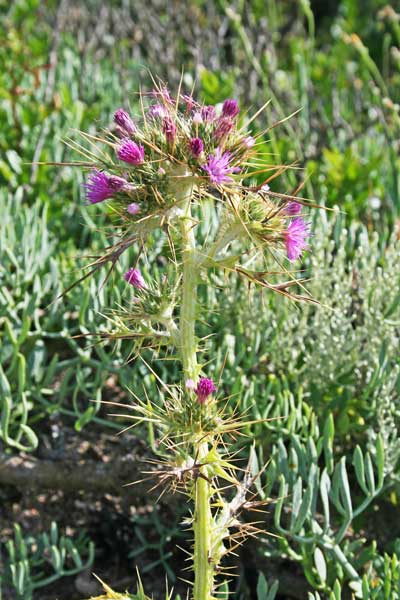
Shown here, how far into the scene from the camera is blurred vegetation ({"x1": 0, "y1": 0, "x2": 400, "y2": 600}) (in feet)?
7.43

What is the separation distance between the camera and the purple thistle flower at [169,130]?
4.87ft

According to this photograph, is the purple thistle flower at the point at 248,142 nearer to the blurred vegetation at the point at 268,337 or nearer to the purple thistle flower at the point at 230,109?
the purple thistle flower at the point at 230,109

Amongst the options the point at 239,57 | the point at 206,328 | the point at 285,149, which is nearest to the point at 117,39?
the point at 239,57

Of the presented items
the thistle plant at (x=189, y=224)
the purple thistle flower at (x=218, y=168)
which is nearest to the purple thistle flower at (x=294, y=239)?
the thistle plant at (x=189, y=224)

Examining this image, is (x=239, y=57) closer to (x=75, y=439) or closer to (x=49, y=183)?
(x=49, y=183)

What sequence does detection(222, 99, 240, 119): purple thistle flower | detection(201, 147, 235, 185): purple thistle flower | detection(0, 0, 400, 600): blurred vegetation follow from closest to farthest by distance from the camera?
detection(201, 147, 235, 185): purple thistle flower
detection(222, 99, 240, 119): purple thistle flower
detection(0, 0, 400, 600): blurred vegetation

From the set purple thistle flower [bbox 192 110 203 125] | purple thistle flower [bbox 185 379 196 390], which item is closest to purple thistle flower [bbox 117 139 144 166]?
purple thistle flower [bbox 192 110 203 125]

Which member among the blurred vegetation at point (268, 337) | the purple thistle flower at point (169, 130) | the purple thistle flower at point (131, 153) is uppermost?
the purple thistle flower at point (169, 130)

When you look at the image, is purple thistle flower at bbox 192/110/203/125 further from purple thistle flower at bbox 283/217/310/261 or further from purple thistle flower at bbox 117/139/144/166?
purple thistle flower at bbox 283/217/310/261

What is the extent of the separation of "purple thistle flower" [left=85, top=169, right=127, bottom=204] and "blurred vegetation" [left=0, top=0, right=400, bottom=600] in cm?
22

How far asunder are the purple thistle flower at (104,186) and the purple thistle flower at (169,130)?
108 mm

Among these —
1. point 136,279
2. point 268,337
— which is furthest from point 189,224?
point 268,337

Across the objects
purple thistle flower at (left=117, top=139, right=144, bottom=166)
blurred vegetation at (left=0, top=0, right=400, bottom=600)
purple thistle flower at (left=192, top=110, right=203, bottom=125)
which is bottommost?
blurred vegetation at (left=0, top=0, right=400, bottom=600)

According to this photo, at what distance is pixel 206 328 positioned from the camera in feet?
8.71
